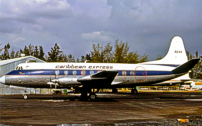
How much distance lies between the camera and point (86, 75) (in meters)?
24.8

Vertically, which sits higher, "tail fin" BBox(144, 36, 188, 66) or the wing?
"tail fin" BBox(144, 36, 188, 66)

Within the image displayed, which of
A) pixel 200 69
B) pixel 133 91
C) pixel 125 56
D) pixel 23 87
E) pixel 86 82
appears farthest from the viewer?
pixel 200 69

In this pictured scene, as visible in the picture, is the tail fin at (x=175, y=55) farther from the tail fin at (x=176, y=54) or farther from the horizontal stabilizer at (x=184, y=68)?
the horizontal stabilizer at (x=184, y=68)

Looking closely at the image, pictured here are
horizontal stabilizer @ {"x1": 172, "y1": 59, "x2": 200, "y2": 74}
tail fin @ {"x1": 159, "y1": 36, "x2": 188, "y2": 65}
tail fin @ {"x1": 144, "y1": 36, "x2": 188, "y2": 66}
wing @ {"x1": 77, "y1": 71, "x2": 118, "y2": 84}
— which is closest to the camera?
wing @ {"x1": 77, "y1": 71, "x2": 118, "y2": 84}

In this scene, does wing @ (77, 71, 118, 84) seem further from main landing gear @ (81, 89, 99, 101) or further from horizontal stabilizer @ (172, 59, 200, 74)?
horizontal stabilizer @ (172, 59, 200, 74)

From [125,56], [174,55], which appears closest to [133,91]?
[174,55]

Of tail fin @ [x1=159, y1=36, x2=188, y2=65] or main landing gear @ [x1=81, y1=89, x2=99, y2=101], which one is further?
tail fin @ [x1=159, y1=36, x2=188, y2=65]

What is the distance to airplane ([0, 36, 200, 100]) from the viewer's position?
22.9 meters

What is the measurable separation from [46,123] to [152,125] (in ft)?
16.0

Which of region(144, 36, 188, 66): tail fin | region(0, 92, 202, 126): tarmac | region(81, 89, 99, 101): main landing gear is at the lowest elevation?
region(0, 92, 202, 126): tarmac

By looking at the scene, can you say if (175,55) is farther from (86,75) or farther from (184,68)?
(86,75)

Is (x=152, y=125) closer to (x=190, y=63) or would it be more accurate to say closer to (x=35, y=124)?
(x=35, y=124)

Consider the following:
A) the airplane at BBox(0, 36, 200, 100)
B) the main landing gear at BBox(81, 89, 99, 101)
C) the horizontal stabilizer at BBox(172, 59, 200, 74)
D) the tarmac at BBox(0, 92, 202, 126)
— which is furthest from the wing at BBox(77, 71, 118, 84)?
the horizontal stabilizer at BBox(172, 59, 200, 74)

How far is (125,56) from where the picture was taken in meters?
66.5
